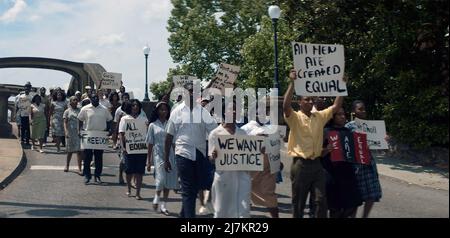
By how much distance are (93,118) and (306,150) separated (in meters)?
6.15

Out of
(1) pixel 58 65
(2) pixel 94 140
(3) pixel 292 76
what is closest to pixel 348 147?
(3) pixel 292 76

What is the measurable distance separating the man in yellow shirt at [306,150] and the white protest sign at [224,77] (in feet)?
15.8

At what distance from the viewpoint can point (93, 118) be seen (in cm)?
1155

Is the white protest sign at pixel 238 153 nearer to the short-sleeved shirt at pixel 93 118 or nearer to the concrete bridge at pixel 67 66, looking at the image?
the short-sleeved shirt at pixel 93 118

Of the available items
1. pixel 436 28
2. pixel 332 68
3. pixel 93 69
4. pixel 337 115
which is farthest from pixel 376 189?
pixel 93 69

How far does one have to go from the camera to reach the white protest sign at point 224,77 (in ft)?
37.4

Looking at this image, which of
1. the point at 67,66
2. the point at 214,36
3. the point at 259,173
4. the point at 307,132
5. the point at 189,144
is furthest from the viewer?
the point at 214,36

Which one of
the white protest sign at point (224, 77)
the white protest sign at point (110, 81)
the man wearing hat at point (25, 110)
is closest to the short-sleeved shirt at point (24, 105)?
the man wearing hat at point (25, 110)

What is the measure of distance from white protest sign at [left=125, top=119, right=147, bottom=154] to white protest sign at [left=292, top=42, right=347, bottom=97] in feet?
13.4

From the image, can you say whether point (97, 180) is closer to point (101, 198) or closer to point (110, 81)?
point (101, 198)

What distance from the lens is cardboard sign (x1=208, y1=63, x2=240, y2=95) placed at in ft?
37.4

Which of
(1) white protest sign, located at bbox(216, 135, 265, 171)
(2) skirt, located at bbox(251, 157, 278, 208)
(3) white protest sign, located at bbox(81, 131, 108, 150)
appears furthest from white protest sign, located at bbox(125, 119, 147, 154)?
(1) white protest sign, located at bbox(216, 135, 265, 171)

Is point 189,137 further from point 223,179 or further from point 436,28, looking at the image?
point 436,28

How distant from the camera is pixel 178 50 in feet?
142
